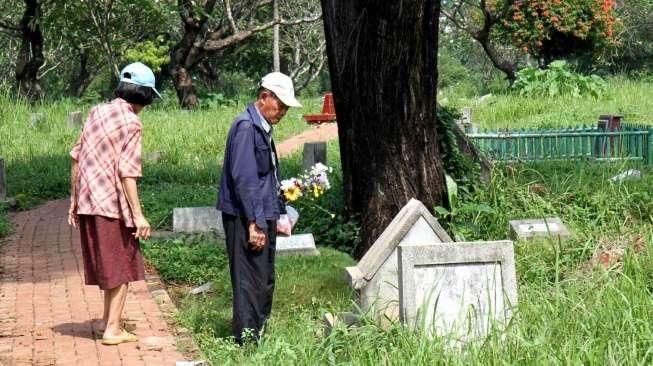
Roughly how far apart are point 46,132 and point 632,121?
11116 mm

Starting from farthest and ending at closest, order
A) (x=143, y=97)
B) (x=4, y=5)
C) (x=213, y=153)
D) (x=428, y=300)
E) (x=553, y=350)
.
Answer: (x=4, y=5) → (x=213, y=153) → (x=143, y=97) → (x=428, y=300) → (x=553, y=350)

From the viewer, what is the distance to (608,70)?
50.3m

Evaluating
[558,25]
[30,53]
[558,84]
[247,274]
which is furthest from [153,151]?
[558,25]

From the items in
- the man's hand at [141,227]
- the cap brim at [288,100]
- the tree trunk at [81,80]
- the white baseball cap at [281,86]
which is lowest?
the tree trunk at [81,80]

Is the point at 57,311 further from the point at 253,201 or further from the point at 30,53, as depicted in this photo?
the point at 30,53

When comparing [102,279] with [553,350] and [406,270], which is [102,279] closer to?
[406,270]

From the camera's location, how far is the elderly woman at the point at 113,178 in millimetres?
6840

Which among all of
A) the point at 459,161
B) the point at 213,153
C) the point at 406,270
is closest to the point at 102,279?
the point at 406,270

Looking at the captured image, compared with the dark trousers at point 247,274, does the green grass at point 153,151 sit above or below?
below

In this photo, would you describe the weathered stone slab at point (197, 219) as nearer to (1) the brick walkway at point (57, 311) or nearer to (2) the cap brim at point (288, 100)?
(1) the brick walkway at point (57, 311)

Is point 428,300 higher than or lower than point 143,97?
lower

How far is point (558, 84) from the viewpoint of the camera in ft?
83.0

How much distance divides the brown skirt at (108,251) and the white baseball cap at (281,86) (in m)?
1.31

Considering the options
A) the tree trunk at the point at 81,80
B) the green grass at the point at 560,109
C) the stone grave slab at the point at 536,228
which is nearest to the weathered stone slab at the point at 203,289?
the stone grave slab at the point at 536,228
